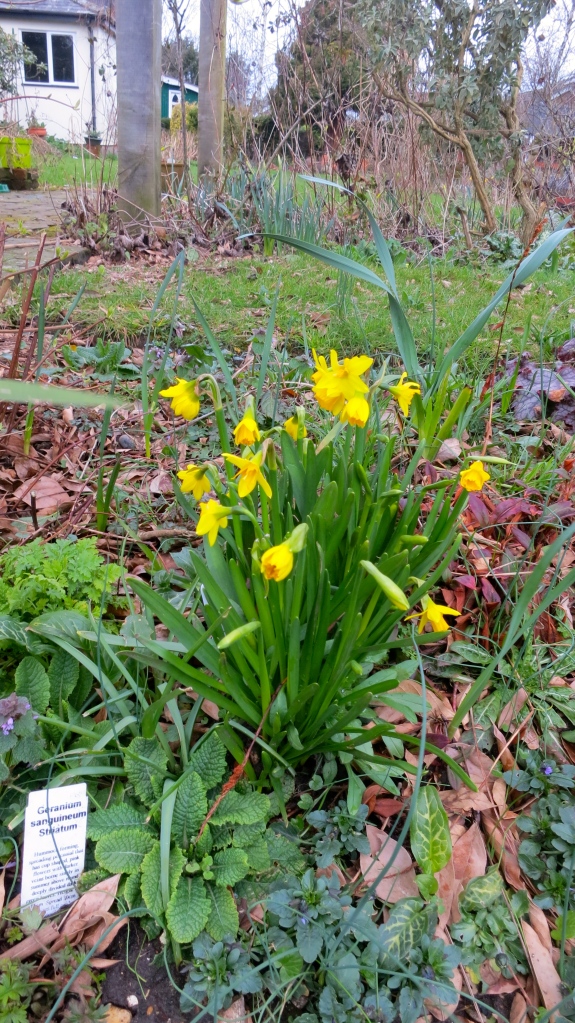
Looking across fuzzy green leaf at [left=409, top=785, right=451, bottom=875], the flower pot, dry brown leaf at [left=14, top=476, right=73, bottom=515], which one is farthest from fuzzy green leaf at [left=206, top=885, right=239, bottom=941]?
the flower pot

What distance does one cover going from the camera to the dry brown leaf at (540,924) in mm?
1039

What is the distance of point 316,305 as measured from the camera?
3148mm

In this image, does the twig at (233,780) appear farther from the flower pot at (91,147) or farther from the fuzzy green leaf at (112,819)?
the flower pot at (91,147)

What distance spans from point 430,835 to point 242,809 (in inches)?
14.1

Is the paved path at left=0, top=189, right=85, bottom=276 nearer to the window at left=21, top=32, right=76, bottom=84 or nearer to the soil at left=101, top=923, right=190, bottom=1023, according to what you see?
the soil at left=101, top=923, right=190, bottom=1023

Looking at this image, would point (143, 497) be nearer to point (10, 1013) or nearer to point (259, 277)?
point (10, 1013)

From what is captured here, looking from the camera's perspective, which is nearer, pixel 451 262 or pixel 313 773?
pixel 313 773

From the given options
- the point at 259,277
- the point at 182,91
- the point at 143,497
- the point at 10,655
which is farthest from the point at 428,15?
the point at 10,655

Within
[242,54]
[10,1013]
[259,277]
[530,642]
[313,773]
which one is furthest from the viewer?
[242,54]

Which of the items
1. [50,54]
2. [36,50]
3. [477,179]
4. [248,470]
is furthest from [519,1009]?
[36,50]

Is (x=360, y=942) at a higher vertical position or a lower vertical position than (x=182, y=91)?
lower

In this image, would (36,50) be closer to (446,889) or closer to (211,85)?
(211,85)

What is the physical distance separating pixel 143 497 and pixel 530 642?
1.21m

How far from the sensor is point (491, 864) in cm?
115
